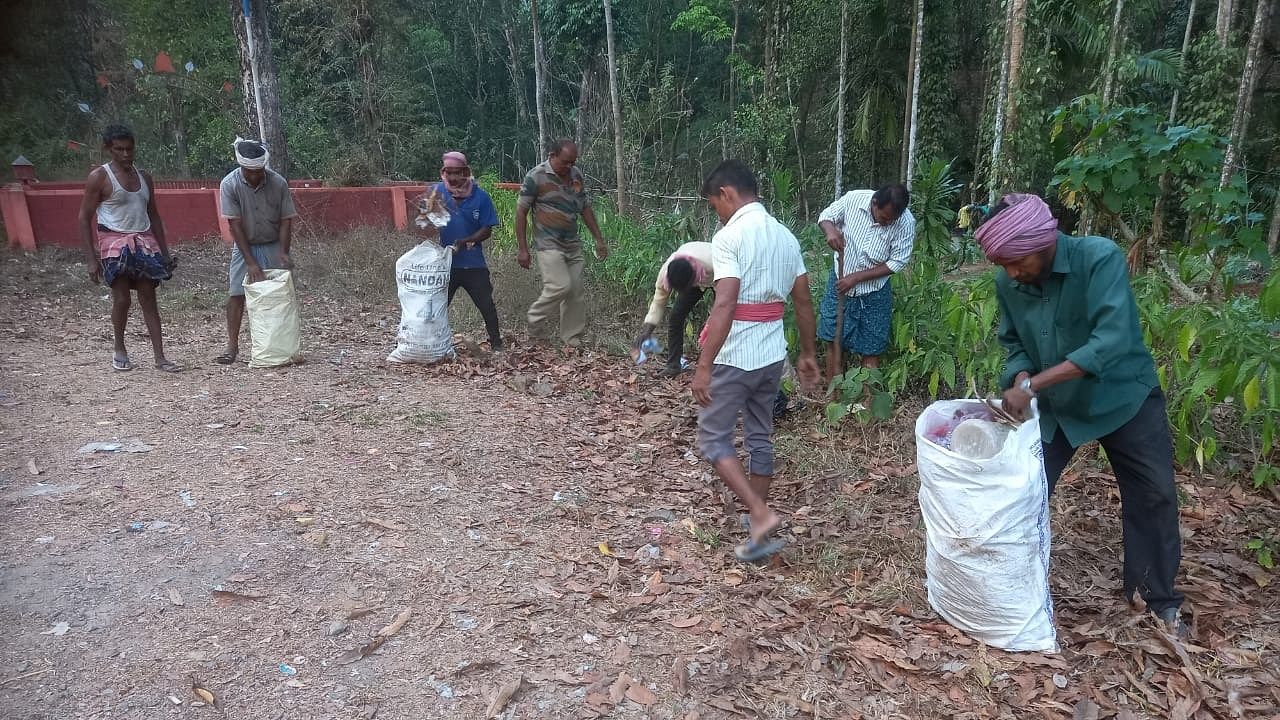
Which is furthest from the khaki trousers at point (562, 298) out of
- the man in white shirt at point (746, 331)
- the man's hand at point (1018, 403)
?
the man's hand at point (1018, 403)

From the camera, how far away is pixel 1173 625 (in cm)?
284

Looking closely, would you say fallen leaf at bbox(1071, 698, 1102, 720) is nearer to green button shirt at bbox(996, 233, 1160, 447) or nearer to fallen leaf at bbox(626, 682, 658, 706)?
green button shirt at bbox(996, 233, 1160, 447)

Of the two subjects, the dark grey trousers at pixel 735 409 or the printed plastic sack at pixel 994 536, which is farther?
the dark grey trousers at pixel 735 409

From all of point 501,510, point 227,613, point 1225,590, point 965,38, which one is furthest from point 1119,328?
point 965,38

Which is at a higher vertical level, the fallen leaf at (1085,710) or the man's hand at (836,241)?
the man's hand at (836,241)

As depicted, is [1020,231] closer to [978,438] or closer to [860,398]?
[978,438]

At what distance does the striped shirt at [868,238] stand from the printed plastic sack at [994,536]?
2218mm

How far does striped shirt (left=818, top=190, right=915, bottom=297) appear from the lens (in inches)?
→ 193

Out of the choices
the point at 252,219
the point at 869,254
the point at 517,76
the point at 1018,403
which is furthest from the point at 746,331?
the point at 517,76

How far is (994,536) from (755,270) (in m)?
1.35

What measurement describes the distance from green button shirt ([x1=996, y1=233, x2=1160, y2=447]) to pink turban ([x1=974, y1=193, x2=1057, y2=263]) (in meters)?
0.13

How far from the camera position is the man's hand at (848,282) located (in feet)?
16.3

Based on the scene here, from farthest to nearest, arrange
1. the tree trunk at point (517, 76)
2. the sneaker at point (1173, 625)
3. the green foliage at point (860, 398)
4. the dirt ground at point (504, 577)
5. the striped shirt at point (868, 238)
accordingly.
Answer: the tree trunk at point (517, 76), the striped shirt at point (868, 238), the green foliage at point (860, 398), the sneaker at point (1173, 625), the dirt ground at point (504, 577)

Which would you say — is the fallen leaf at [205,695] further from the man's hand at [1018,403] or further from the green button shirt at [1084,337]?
Result: the green button shirt at [1084,337]
